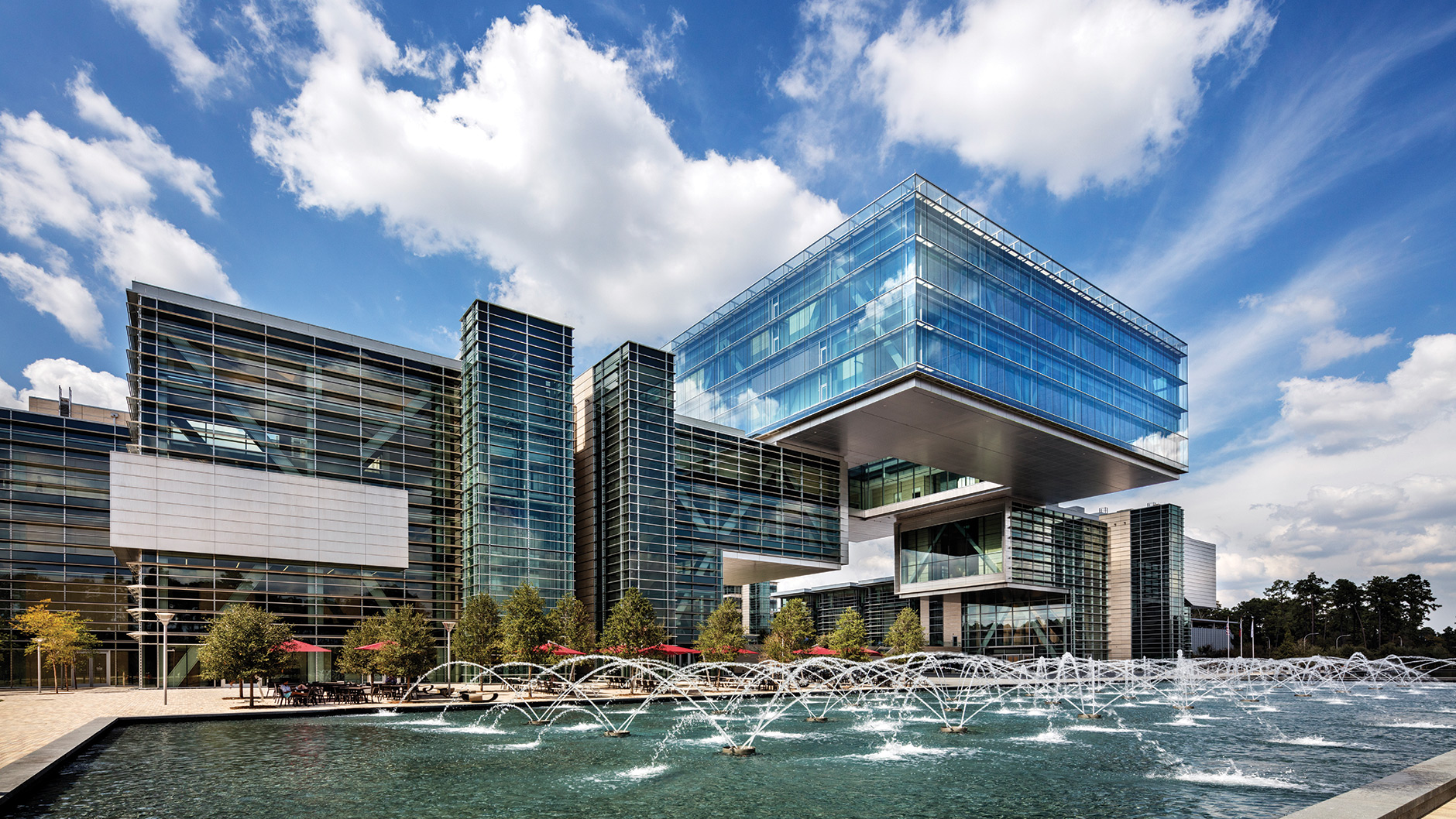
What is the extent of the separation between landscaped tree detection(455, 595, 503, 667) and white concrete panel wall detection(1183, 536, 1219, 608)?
91601 mm

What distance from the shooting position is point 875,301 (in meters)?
51.8

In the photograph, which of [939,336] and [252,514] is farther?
[252,514]

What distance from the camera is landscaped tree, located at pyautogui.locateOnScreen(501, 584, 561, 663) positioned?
46062mm

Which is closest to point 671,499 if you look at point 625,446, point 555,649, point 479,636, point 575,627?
point 625,446

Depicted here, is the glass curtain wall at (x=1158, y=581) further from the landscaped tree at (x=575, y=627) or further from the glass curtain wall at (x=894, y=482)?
Answer: the landscaped tree at (x=575, y=627)

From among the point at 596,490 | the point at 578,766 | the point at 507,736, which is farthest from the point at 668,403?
the point at 578,766

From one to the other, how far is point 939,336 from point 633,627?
26.7 metres

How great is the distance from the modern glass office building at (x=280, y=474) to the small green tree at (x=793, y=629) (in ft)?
80.4

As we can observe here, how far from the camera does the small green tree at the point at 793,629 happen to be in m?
54.8

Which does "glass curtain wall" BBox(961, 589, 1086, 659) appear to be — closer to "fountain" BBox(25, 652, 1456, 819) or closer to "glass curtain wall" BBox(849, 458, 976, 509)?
"glass curtain wall" BBox(849, 458, 976, 509)

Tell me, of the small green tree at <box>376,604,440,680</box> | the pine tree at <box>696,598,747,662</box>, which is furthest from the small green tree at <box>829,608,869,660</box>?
the small green tree at <box>376,604,440,680</box>

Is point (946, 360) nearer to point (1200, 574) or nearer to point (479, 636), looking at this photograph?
point (479, 636)

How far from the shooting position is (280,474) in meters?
54.6

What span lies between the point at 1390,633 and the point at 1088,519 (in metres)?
54.1
